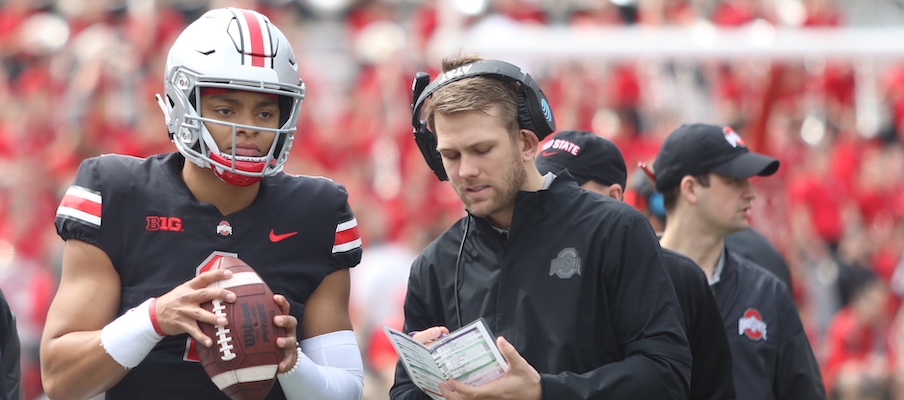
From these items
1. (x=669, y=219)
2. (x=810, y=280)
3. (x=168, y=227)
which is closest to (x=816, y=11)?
(x=810, y=280)

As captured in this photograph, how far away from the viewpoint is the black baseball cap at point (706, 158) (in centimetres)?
428

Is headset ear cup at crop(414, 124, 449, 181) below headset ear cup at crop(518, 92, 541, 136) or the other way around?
below

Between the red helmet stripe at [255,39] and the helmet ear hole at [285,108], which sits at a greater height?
the red helmet stripe at [255,39]

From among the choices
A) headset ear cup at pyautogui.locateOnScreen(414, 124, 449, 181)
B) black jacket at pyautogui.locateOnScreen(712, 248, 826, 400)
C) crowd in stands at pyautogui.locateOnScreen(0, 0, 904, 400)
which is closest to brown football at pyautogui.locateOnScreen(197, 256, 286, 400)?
headset ear cup at pyautogui.locateOnScreen(414, 124, 449, 181)

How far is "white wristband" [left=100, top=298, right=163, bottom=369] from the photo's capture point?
293 centimetres

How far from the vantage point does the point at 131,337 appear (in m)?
2.93

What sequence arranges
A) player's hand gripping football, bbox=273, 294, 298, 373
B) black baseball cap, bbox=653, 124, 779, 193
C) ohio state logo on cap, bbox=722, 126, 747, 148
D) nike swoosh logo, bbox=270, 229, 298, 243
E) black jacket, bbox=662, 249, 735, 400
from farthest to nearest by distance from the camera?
1. ohio state logo on cap, bbox=722, 126, 747, 148
2. black baseball cap, bbox=653, 124, 779, 193
3. black jacket, bbox=662, 249, 735, 400
4. nike swoosh logo, bbox=270, 229, 298, 243
5. player's hand gripping football, bbox=273, 294, 298, 373

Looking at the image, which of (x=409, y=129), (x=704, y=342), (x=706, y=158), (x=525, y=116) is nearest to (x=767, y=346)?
(x=704, y=342)

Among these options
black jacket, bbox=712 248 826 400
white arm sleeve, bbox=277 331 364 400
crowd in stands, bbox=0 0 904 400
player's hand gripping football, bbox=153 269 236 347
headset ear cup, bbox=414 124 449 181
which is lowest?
crowd in stands, bbox=0 0 904 400

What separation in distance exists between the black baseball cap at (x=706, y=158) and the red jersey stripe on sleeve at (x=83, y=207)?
2.11 meters

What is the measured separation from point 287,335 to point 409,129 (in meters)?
8.79

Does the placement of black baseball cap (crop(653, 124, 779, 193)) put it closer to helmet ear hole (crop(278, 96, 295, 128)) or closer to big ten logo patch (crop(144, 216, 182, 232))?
helmet ear hole (crop(278, 96, 295, 128))

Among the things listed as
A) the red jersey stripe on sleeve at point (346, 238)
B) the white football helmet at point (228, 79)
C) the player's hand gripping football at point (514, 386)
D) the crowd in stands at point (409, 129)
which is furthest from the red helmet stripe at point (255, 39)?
the crowd in stands at point (409, 129)

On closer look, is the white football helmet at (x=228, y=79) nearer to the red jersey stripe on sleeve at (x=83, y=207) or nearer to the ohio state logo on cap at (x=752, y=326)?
the red jersey stripe on sleeve at (x=83, y=207)
